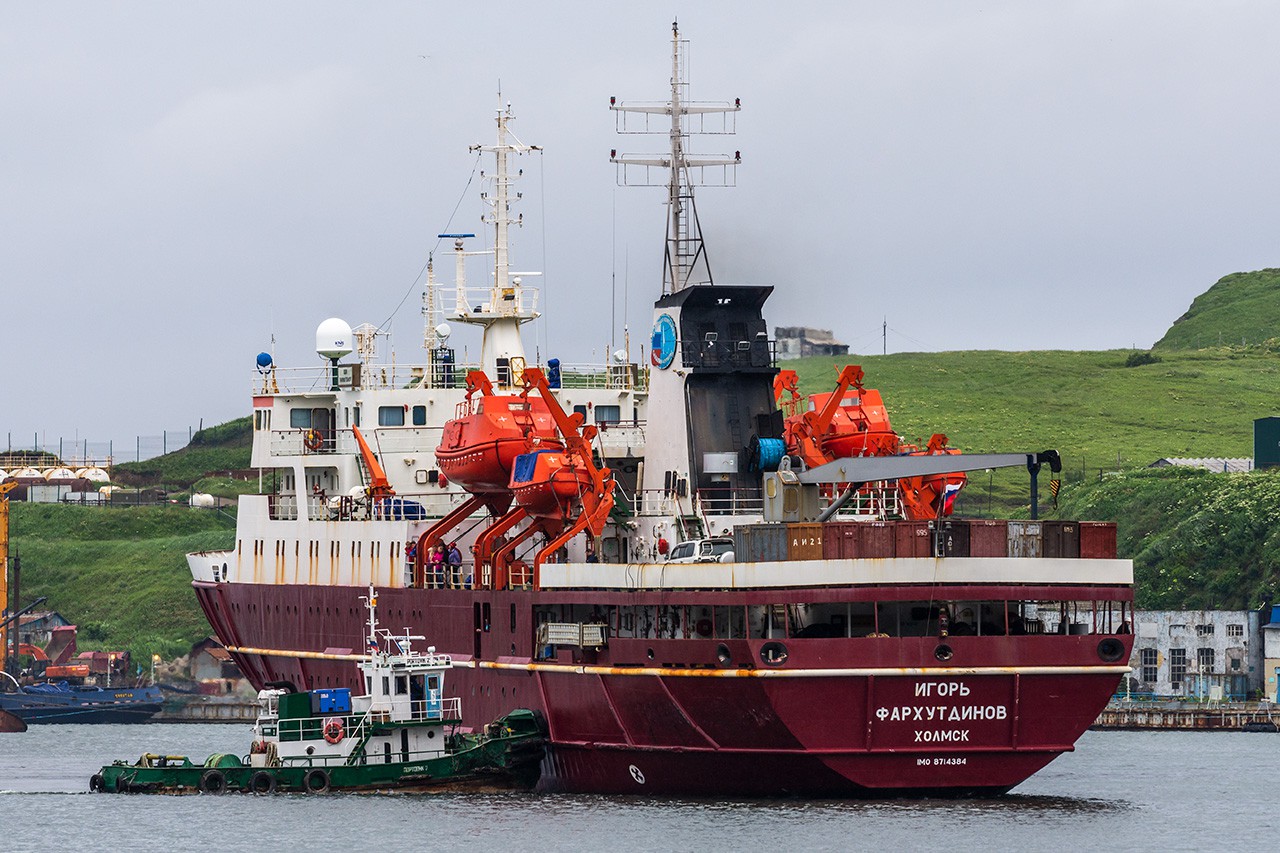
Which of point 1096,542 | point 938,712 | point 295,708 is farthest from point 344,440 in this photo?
point 1096,542

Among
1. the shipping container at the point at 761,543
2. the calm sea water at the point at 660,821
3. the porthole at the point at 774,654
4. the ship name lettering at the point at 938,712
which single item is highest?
the shipping container at the point at 761,543

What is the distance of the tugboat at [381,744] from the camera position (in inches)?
2029

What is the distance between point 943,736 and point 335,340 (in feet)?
89.4

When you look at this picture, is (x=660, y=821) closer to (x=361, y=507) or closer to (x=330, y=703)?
(x=330, y=703)

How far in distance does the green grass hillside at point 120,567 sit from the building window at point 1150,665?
48.8m

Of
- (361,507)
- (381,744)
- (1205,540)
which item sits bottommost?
(381,744)

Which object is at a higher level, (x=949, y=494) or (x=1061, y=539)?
(x=949, y=494)

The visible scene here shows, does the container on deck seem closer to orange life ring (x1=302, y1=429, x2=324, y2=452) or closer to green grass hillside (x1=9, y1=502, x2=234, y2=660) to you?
orange life ring (x1=302, y1=429, x2=324, y2=452)

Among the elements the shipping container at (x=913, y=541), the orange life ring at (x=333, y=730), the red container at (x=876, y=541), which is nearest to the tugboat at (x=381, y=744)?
the orange life ring at (x=333, y=730)

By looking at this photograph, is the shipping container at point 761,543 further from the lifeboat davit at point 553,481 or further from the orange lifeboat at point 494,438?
the orange lifeboat at point 494,438

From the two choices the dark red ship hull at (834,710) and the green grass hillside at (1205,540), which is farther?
the green grass hillside at (1205,540)

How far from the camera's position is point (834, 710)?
45.8 metres

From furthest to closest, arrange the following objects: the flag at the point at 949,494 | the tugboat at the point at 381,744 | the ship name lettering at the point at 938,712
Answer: the flag at the point at 949,494, the tugboat at the point at 381,744, the ship name lettering at the point at 938,712

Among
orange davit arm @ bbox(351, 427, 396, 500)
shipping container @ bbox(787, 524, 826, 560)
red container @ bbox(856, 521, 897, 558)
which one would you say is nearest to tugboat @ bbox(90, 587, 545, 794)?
shipping container @ bbox(787, 524, 826, 560)
